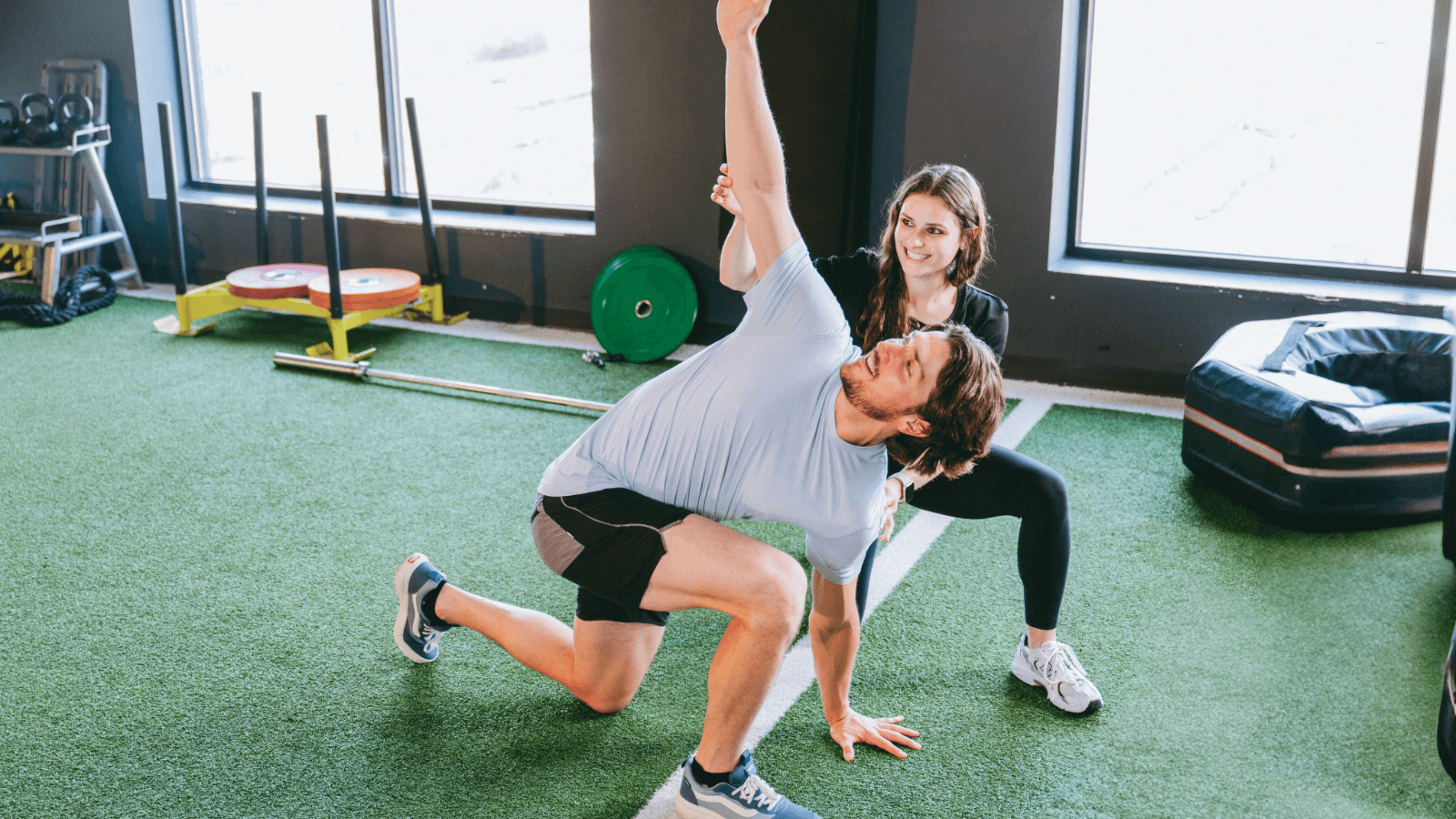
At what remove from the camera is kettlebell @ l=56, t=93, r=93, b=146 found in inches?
213

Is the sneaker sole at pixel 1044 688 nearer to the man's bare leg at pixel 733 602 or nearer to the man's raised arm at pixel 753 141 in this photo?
the man's bare leg at pixel 733 602

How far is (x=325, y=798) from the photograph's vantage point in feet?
6.38

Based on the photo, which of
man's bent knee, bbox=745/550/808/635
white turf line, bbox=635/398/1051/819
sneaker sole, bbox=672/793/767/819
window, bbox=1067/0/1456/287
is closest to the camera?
man's bent knee, bbox=745/550/808/635

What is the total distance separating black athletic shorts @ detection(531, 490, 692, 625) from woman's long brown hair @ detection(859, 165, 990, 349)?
2.28 ft

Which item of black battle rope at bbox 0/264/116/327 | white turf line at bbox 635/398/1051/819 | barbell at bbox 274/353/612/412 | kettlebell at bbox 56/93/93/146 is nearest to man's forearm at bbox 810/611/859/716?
white turf line at bbox 635/398/1051/819

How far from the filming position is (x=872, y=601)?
2.67 meters

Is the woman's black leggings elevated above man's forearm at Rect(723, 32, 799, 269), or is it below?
below

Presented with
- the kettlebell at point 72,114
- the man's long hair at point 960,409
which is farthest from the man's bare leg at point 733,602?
the kettlebell at point 72,114

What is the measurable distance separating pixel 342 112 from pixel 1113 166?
12.3ft

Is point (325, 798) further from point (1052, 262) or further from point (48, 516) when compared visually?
point (1052, 262)

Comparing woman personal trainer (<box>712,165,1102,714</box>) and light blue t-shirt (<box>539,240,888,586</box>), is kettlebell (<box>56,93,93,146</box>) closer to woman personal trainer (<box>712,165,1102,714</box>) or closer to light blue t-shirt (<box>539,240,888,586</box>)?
woman personal trainer (<box>712,165,1102,714</box>)

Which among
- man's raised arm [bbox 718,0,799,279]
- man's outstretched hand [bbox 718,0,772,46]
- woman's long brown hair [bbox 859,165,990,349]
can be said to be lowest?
woman's long brown hair [bbox 859,165,990,349]

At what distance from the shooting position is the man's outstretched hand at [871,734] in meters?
2.08

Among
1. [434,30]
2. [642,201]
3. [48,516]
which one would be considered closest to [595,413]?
[642,201]
